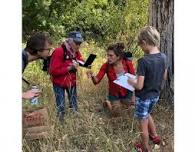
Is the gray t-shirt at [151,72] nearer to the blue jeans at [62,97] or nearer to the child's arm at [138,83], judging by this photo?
the child's arm at [138,83]

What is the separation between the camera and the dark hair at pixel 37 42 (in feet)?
18.8

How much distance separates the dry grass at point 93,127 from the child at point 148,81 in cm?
5

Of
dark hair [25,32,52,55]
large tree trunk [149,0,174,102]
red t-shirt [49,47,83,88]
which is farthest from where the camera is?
large tree trunk [149,0,174,102]

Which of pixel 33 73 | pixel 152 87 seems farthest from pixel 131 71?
pixel 33 73

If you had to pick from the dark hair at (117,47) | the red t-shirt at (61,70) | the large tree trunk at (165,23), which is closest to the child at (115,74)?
the dark hair at (117,47)

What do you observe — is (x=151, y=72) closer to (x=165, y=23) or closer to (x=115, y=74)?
(x=115, y=74)

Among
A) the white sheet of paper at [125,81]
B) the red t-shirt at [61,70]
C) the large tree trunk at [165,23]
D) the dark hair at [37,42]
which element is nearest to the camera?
the dark hair at [37,42]

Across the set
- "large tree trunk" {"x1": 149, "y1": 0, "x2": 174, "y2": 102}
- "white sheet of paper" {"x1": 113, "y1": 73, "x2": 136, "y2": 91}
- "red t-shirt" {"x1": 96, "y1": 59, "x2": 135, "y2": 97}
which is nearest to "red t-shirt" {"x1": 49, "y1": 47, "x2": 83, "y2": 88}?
"red t-shirt" {"x1": 96, "y1": 59, "x2": 135, "y2": 97}

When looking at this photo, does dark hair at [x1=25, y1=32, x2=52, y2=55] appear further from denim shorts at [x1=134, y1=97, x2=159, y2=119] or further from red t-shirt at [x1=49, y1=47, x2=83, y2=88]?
denim shorts at [x1=134, y1=97, x2=159, y2=119]

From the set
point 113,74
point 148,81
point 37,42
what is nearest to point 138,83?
point 148,81

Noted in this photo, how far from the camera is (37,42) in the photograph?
5758 millimetres

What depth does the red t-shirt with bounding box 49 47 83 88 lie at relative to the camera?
19.1 feet

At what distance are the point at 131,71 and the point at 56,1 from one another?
0.63 meters

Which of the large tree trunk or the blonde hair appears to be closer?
the blonde hair
